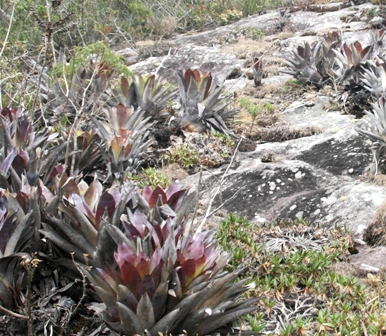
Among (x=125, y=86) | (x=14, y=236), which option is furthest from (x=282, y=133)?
(x=14, y=236)

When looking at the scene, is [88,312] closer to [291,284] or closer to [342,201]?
[291,284]

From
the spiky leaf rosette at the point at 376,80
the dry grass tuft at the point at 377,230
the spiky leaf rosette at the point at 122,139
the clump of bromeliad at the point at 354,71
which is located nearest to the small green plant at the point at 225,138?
the spiky leaf rosette at the point at 122,139

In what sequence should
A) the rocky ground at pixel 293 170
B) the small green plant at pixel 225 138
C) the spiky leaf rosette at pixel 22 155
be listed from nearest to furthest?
1. the spiky leaf rosette at pixel 22 155
2. the rocky ground at pixel 293 170
3. the small green plant at pixel 225 138

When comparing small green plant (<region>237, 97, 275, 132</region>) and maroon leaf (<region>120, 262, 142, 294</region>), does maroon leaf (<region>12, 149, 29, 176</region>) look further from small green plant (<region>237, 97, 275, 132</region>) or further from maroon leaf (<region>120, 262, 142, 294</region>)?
small green plant (<region>237, 97, 275, 132</region>)

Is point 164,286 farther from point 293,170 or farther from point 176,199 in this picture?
point 293,170

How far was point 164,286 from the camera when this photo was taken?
75.1 inches

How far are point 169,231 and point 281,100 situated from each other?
484cm

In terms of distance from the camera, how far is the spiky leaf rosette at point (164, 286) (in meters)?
1.91

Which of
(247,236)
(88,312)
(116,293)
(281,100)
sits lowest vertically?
(281,100)

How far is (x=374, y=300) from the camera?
251 cm

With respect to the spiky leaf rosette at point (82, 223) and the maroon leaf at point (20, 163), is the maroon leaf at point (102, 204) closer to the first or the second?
the spiky leaf rosette at point (82, 223)

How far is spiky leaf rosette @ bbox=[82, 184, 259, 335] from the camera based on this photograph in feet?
6.27

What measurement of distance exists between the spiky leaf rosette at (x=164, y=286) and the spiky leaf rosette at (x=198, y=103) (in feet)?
10.4

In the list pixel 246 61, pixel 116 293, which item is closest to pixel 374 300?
pixel 116 293
